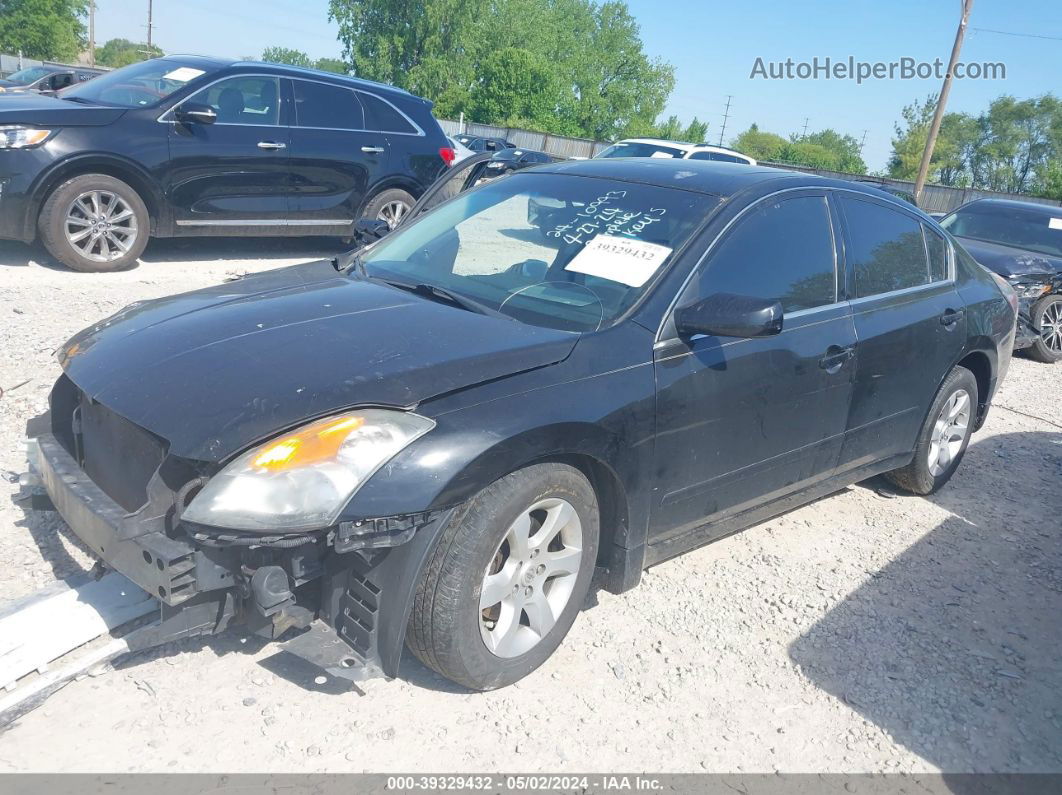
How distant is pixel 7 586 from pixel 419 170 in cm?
703

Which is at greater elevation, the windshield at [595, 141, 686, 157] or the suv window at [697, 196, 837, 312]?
the windshield at [595, 141, 686, 157]

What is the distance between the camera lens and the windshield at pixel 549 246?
3.36 metres

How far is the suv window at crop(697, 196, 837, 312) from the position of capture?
351 cm

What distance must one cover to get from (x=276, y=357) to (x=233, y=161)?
6.02m

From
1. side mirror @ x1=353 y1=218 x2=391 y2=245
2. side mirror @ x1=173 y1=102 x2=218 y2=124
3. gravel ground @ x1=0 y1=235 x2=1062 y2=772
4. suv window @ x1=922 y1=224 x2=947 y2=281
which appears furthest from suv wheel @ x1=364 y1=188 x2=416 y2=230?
suv window @ x1=922 y1=224 x2=947 y2=281

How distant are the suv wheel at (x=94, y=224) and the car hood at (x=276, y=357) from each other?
460cm

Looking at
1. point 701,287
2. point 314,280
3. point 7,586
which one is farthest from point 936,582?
point 7,586

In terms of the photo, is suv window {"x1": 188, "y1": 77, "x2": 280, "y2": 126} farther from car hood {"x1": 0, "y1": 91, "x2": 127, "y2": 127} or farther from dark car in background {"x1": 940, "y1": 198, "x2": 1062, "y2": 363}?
dark car in background {"x1": 940, "y1": 198, "x2": 1062, "y2": 363}

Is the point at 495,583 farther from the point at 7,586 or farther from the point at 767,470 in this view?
the point at 7,586

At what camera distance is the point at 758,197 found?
3713 mm

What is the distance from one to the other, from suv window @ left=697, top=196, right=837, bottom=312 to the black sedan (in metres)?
0.01

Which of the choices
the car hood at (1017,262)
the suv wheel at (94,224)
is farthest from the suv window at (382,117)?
the car hood at (1017,262)

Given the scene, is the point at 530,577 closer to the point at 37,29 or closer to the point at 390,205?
the point at 390,205

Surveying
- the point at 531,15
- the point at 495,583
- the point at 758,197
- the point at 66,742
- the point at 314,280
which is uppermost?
the point at 531,15
